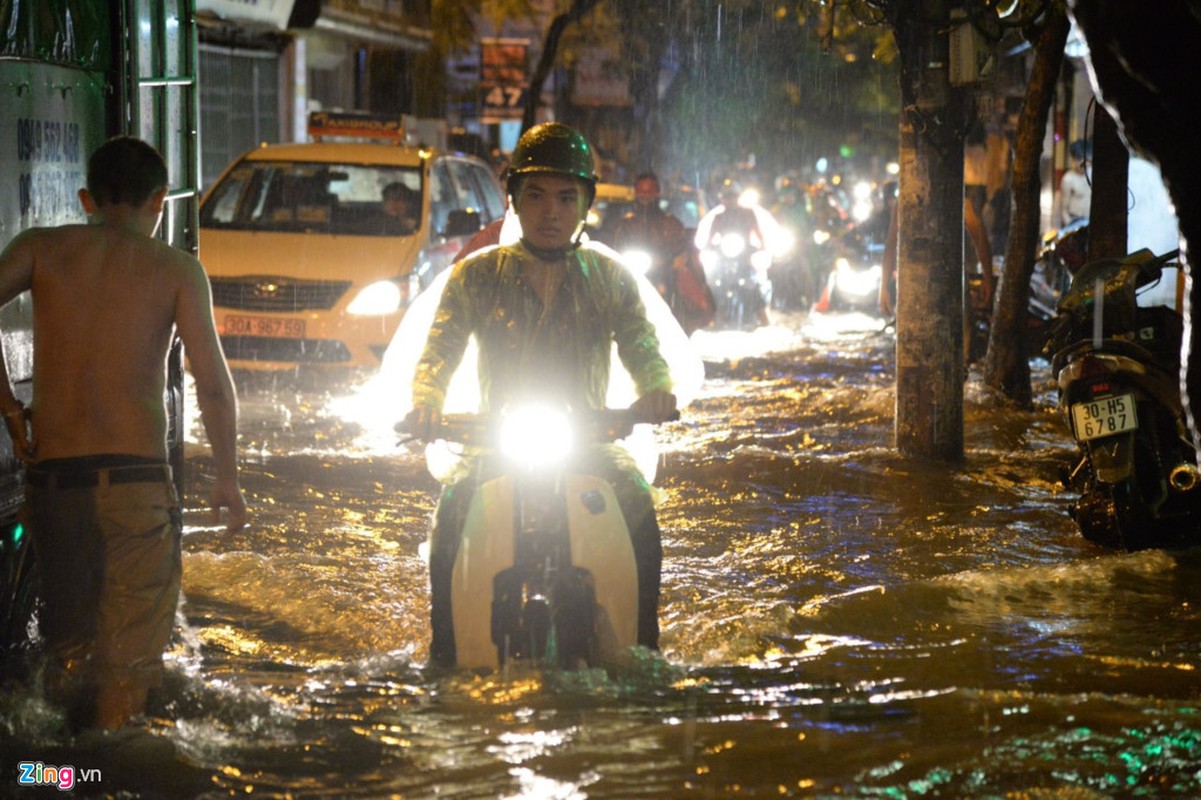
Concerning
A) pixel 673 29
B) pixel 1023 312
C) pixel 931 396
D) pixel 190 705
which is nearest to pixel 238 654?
pixel 190 705

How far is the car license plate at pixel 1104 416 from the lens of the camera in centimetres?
736

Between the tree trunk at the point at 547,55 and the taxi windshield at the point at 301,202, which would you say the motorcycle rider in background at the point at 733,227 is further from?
the tree trunk at the point at 547,55

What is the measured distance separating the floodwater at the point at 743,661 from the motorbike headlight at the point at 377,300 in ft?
9.38

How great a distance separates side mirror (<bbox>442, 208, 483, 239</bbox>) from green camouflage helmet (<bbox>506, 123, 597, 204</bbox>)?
8777 millimetres

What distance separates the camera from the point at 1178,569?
24.2ft

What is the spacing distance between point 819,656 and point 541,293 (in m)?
1.83

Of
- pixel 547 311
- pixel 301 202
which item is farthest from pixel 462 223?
pixel 547 311

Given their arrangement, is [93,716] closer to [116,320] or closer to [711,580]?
[116,320]

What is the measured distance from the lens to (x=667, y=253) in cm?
1470

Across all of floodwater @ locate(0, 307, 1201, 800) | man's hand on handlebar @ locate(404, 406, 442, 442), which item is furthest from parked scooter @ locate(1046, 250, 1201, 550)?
man's hand on handlebar @ locate(404, 406, 442, 442)

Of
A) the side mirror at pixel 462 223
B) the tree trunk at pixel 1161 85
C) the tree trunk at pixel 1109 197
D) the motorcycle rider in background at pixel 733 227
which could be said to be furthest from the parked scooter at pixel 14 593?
the motorcycle rider in background at pixel 733 227

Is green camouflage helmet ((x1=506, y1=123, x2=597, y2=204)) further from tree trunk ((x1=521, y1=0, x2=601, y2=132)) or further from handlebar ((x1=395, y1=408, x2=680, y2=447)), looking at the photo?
tree trunk ((x1=521, y1=0, x2=601, y2=132))

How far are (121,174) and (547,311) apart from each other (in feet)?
4.36

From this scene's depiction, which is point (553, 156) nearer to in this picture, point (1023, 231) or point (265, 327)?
point (1023, 231)
